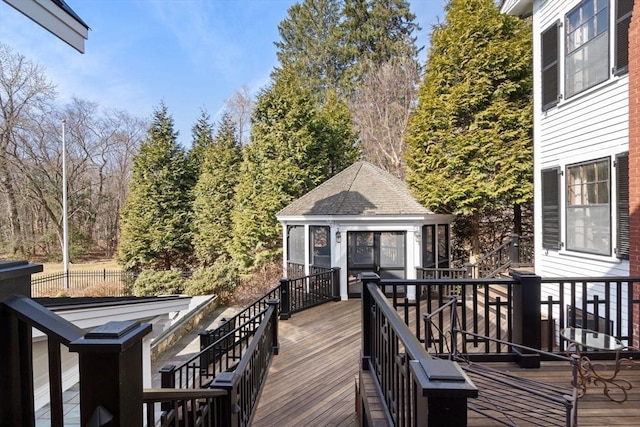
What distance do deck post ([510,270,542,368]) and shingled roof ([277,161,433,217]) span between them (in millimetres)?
6593

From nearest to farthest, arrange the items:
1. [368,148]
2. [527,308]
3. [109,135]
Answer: [527,308] < [368,148] < [109,135]

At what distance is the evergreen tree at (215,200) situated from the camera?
16312 millimetres

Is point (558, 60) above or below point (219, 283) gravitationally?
above

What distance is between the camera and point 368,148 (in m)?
18.9

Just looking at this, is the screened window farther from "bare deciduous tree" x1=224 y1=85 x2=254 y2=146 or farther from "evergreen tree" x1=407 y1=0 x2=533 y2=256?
"bare deciduous tree" x1=224 y1=85 x2=254 y2=146

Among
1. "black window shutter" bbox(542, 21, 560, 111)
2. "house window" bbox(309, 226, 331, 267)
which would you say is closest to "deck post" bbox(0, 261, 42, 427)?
"black window shutter" bbox(542, 21, 560, 111)

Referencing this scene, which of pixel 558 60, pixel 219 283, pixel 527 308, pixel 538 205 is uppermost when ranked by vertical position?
pixel 558 60

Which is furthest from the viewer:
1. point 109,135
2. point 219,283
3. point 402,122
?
point 109,135

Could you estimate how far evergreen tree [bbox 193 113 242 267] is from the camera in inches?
642

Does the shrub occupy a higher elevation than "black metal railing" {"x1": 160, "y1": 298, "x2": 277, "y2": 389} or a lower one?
lower

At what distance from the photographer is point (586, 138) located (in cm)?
566

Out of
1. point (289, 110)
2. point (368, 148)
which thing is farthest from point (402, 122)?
point (289, 110)

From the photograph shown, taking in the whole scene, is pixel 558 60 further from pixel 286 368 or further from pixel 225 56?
pixel 225 56

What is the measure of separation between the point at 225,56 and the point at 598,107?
2350 cm
